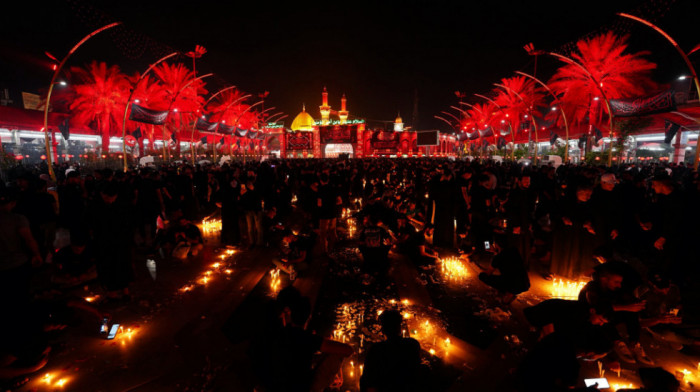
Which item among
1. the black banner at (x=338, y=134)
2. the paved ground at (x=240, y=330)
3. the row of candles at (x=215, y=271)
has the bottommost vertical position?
the paved ground at (x=240, y=330)

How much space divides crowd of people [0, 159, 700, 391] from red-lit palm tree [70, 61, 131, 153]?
3490 cm

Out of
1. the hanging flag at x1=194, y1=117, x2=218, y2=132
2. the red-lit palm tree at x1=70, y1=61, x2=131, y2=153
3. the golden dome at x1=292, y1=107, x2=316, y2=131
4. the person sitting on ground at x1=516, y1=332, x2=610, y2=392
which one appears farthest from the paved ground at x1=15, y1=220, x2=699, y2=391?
the golden dome at x1=292, y1=107, x2=316, y2=131

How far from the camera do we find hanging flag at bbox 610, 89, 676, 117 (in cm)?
1257

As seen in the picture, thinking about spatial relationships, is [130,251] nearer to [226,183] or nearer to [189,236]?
[189,236]

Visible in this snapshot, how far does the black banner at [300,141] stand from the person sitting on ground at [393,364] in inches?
2324

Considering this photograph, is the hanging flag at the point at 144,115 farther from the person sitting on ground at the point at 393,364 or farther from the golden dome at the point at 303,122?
the golden dome at the point at 303,122

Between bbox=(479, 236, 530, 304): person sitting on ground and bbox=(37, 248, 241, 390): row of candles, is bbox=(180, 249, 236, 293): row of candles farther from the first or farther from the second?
bbox=(479, 236, 530, 304): person sitting on ground

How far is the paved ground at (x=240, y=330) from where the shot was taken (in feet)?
12.8

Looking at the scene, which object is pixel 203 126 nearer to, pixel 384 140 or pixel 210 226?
pixel 210 226

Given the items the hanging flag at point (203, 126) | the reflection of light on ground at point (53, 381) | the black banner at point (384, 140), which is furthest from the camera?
the black banner at point (384, 140)

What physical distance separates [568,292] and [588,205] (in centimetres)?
176

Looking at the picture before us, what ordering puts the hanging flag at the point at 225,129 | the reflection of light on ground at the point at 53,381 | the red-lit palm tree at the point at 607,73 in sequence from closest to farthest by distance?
the reflection of light on ground at the point at 53,381 → the red-lit palm tree at the point at 607,73 → the hanging flag at the point at 225,129

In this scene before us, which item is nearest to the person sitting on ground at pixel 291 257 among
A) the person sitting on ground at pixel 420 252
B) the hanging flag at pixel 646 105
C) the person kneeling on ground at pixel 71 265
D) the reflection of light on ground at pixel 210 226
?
the person sitting on ground at pixel 420 252

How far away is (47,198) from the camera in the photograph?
700 centimetres
